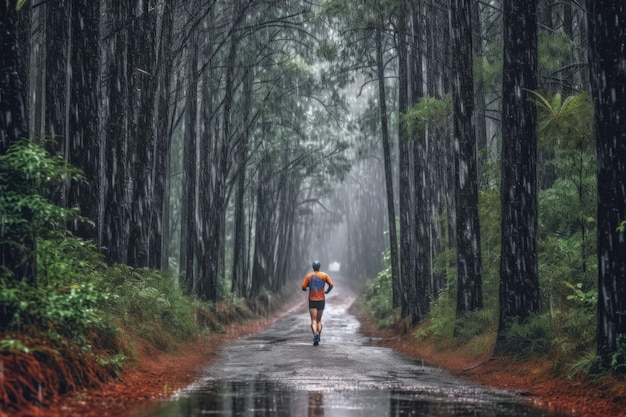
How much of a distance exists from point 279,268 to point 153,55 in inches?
1363

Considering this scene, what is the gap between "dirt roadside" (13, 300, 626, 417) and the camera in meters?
7.95

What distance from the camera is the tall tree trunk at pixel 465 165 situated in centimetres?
1644

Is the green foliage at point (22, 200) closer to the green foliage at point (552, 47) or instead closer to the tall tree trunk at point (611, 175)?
the tall tree trunk at point (611, 175)

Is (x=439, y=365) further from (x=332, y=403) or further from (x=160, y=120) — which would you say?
(x=160, y=120)

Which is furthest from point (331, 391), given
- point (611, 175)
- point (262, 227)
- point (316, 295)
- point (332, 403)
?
point (262, 227)

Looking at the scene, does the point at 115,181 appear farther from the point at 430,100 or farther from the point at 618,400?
the point at 618,400

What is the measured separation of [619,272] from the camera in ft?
31.6

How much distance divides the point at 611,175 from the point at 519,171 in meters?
3.54

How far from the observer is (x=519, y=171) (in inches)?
524

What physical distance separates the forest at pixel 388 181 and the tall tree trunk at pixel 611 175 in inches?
0.8

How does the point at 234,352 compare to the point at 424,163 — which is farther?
the point at 424,163

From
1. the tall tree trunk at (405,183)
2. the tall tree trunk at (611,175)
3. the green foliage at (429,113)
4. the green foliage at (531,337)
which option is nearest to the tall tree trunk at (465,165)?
the green foliage at (429,113)

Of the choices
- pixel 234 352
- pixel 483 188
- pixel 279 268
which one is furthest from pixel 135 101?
pixel 279 268

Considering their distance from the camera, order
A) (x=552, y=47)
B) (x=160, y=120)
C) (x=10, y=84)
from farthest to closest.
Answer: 1. (x=160, y=120)
2. (x=552, y=47)
3. (x=10, y=84)
